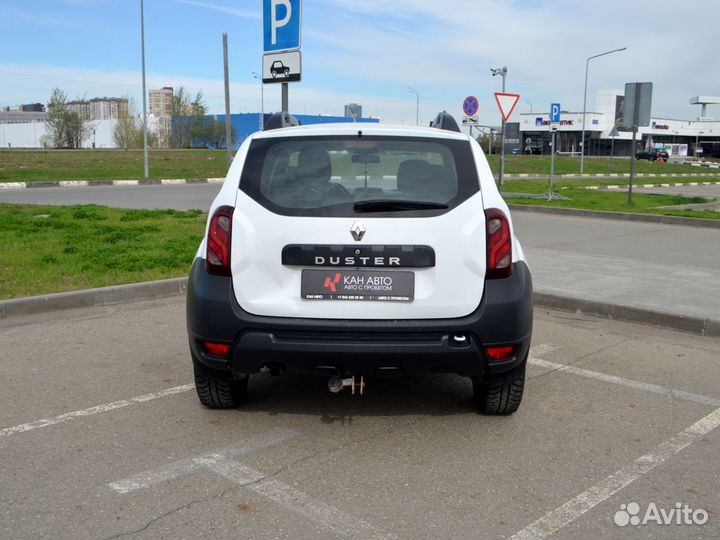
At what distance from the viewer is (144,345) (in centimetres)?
604

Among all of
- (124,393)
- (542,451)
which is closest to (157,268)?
(124,393)

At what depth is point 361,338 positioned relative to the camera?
3.85 meters

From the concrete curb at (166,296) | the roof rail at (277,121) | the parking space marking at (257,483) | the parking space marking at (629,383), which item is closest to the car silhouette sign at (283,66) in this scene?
the concrete curb at (166,296)

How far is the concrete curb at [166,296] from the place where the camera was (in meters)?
6.86

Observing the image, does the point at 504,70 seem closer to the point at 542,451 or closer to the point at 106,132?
the point at 542,451

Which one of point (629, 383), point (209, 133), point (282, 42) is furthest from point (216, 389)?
point (209, 133)

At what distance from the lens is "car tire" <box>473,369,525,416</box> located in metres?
4.30

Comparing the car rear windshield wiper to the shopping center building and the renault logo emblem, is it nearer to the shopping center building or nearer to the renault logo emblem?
the renault logo emblem

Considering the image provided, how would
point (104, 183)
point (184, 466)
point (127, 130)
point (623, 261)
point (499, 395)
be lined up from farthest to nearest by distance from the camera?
point (127, 130) → point (104, 183) → point (623, 261) → point (499, 395) → point (184, 466)

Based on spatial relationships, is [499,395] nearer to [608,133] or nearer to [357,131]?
[357,131]

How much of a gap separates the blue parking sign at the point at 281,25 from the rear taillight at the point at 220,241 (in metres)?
6.52

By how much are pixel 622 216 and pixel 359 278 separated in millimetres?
14194

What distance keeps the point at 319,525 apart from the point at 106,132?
→ 124 m

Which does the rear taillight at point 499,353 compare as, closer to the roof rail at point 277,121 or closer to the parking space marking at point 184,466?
the parking space marking at point 184,466
